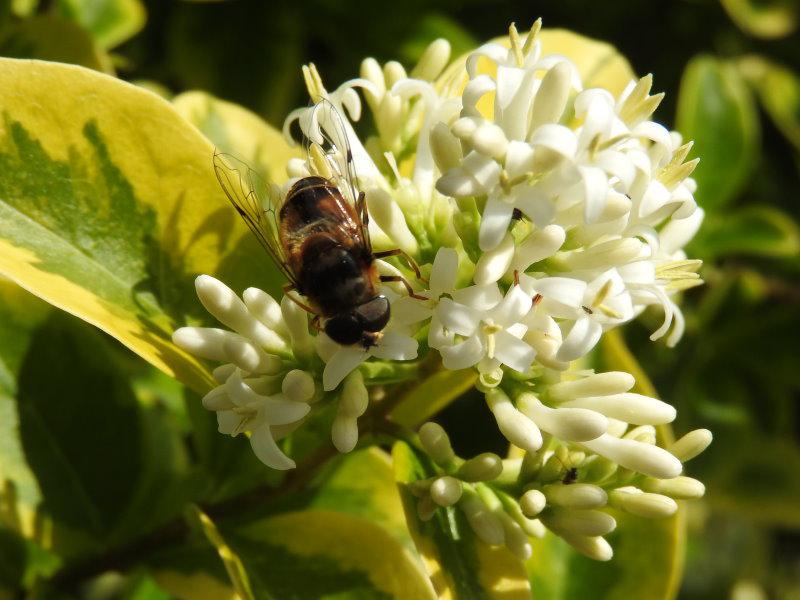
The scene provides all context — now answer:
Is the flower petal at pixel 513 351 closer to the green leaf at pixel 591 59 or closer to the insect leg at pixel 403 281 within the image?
the insect leg at pixel 403 281

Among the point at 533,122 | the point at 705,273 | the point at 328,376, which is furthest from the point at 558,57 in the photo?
the point at 705,273

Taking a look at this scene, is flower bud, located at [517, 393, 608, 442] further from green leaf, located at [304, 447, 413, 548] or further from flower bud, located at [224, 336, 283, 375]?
green leaf, located at [304, 447, 413, 548]

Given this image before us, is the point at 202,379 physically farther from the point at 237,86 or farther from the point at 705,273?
the point at 705,273

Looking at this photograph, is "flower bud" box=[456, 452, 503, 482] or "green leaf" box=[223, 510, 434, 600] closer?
"flower bud" box=[456, 452, 503, 482]

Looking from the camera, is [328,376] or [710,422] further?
[710,422]

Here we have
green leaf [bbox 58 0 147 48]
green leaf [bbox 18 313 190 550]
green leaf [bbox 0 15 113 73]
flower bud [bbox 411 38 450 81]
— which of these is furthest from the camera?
green leaf [bbox 58 0 147 48]

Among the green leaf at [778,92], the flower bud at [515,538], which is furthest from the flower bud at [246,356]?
the green leaf at [778,92]

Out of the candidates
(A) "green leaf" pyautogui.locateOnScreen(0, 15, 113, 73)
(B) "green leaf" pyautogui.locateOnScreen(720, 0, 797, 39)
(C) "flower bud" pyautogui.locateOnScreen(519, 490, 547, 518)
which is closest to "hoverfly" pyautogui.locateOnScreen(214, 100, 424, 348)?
(C) "flower bud" pyautogui.locateOnScreen(519, 490, 547, 518)
